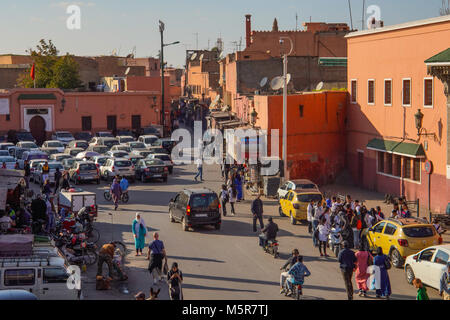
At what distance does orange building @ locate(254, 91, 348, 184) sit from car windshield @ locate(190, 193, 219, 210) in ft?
41.1

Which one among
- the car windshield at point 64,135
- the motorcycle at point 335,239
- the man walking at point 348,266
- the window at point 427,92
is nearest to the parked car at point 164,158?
the window at point 427,92

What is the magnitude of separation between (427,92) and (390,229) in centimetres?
1192

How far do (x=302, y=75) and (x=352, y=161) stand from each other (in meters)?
18.8

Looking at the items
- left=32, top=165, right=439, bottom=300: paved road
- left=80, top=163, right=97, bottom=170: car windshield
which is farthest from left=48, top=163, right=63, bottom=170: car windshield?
left=32, top=165, right=439, bottom=300: paved road

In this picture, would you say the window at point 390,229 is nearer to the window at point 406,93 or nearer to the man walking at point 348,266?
the man walking at point 348,266

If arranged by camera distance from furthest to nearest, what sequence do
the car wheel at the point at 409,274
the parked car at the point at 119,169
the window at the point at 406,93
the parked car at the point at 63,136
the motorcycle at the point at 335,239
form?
the parked car at the point at 63,136 < the parked car at the point at 119,169 < the window at the point at 406,93 < the motorcycle at the point at 335,239 < the car wheel at the point at 409,274

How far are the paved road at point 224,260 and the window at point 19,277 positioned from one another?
2.31 metres

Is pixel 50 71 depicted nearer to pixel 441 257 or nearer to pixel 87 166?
pixel 87 166

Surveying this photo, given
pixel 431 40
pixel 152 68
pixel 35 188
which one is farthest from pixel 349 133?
pixel 152 68

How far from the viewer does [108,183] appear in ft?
123

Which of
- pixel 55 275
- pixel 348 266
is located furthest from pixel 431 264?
pixel 55 275

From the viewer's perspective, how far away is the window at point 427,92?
29.5 m

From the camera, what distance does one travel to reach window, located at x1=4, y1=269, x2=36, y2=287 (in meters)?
14.2
